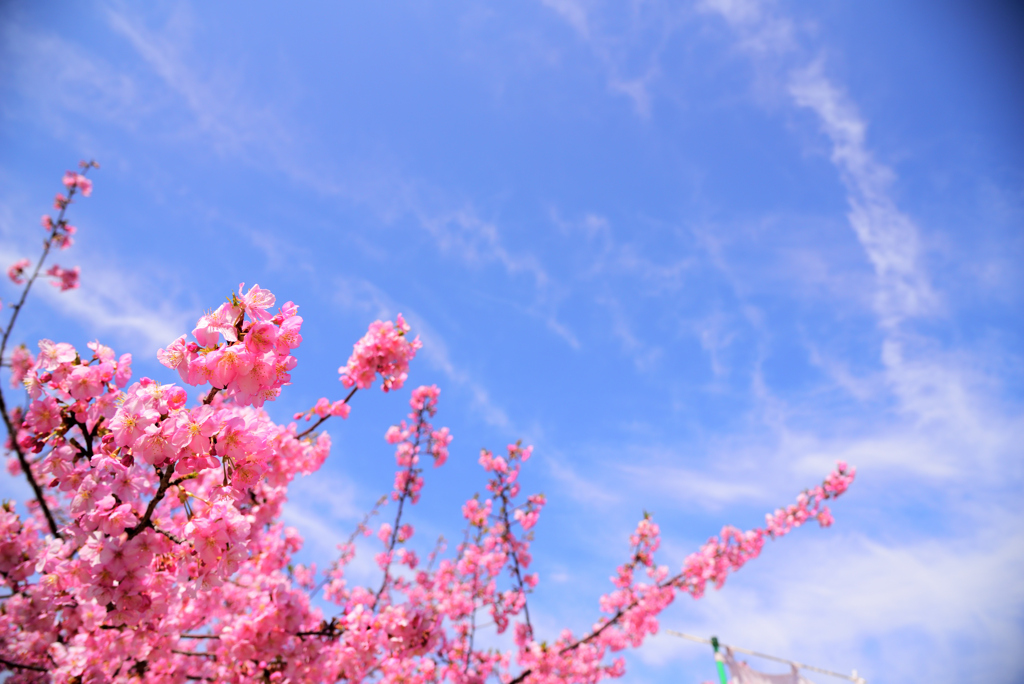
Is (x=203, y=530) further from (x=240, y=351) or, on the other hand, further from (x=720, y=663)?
(x=720, y=663)

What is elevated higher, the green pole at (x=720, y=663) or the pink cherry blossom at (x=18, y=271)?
the pink cherry blossom at (x=18, y=271)

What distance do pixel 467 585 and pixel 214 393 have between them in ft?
29.1

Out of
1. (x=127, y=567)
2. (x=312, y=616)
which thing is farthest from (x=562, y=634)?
(x=127, y=567)

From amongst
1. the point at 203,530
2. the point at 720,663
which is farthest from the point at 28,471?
the point at 720,663

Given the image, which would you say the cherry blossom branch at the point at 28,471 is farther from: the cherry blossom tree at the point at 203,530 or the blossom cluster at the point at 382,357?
the blossom cluster at the point at 382,357

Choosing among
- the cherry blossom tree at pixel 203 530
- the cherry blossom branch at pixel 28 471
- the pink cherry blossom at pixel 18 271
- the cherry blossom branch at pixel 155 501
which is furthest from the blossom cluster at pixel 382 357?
the pink cherry blossom at pixel 18 271

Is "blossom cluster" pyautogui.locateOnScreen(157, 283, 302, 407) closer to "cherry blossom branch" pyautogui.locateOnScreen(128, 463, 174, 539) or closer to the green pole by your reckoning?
"cherry blossom branch" pyautogui.locateOnScreen(128, 463, 174, 539)

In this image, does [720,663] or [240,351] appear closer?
[240,351]

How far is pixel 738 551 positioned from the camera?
9812mm

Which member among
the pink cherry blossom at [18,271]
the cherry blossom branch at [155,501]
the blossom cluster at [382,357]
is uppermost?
the pink cherry blossom at [18,271]

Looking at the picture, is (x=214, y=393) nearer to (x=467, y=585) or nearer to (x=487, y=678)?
Answer: (x=487, y=678)

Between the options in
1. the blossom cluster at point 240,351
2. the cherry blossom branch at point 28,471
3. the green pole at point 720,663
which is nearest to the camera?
the blossom cluster at point 240,351

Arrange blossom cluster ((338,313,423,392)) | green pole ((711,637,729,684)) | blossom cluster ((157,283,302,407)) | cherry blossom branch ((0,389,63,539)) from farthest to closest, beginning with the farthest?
green pole ((711,637,729,684))
blossom cluster ((338,313,423,392))
cherry blossom branch ((0,389,63,539))
blossom cluster ((157,283,302,407))

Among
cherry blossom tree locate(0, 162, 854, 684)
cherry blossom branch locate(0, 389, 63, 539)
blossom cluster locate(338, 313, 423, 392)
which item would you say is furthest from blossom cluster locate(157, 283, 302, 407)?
cherry blossom branch locate(0, 389, 63, 539)
